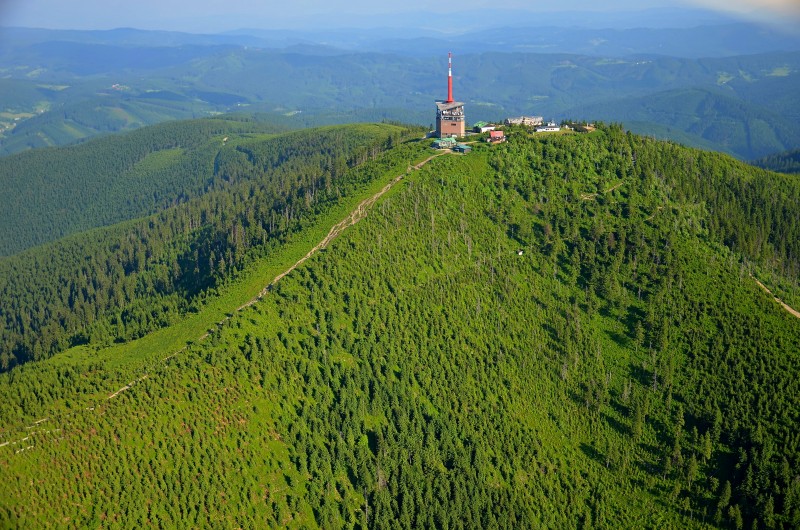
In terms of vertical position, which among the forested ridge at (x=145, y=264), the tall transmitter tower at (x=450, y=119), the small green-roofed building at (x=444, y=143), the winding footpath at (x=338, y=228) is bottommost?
the forested ridge at (x=145, y=264)

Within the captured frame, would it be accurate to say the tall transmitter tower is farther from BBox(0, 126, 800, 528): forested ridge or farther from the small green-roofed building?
BBox(0, 126, 800, 528): forested ridge

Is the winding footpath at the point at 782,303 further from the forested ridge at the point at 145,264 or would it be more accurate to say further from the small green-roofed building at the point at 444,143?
the forested ridge at the point at 145,264

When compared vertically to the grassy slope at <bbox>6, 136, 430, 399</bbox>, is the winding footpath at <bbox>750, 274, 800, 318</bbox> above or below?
below

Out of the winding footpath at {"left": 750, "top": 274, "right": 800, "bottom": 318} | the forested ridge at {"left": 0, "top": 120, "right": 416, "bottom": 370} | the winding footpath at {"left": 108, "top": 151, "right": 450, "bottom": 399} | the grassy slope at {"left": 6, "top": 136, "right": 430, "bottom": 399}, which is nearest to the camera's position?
the grassy slope at {"left": 6, "top": 136, "right": 430, "bottom": 399}

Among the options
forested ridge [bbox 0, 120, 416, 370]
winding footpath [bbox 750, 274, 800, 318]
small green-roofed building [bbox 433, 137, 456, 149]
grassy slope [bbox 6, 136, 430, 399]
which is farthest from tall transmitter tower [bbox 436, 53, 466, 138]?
winding footpath [bbox 750, 274, 800, 318]

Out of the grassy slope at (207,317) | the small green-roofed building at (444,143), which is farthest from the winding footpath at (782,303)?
the grassy slope at (207,317)

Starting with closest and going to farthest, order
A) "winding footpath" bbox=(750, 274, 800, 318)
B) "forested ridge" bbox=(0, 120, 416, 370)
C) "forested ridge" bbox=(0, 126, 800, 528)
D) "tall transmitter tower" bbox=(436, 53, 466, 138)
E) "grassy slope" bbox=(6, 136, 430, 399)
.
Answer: "forested ridge" bbox=(0, 126, 800, 528)
"grassy slope" bbox=(6, 136, 430, 399)
"winding footpath" bbox=(750, 274, 800, 318)
"forested ridge" bbox=(0, 120, 416, 370)
"tall transmitter tower" bbox=(436, 53, 466, 138)

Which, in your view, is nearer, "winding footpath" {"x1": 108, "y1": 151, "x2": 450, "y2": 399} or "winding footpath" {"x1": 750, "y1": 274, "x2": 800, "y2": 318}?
"winding footpath" {"x1": 108, "y1": 151, "x2": 450, "y2": 399}
